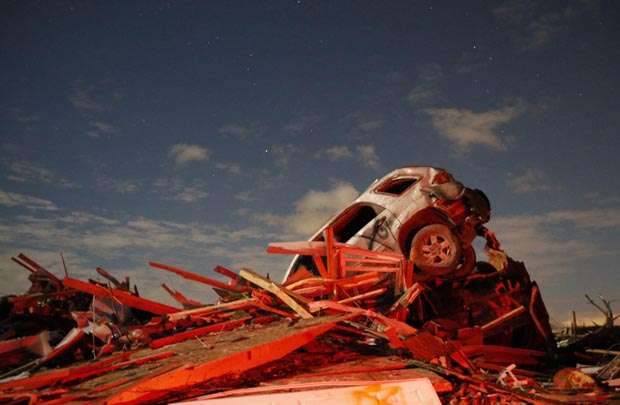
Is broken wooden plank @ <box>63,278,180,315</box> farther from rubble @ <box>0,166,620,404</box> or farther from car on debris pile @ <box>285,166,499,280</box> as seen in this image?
car on debris pile @ <box>285,166,499,280</box>

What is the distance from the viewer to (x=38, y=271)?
257 inches

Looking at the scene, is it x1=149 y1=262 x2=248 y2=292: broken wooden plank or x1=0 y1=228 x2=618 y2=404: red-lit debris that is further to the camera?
x1=149 y1=262 x2=248 y2=292: broken wooden plank

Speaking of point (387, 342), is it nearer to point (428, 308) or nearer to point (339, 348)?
point (339, 348)

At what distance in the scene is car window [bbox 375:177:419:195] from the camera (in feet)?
26.1

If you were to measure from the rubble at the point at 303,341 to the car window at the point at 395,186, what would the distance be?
121 cm

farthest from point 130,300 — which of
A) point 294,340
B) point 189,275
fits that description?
point 294,340

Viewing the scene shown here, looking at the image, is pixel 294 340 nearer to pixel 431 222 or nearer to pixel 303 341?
pixel 303 341

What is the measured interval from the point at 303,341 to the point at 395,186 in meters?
5.62

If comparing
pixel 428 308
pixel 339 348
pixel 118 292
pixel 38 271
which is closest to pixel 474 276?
pixel 428 308

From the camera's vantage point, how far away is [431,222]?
7.28m

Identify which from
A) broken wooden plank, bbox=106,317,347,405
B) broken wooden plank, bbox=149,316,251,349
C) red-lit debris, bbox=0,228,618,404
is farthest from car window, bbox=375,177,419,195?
broken wooden plank, bbox=106,317,347,405

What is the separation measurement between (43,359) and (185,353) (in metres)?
1.96

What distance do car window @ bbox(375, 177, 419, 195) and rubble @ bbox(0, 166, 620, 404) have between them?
3.96 feet

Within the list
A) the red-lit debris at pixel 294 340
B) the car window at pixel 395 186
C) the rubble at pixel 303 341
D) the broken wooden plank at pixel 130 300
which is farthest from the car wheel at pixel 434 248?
the broken wooden plank at pixel 130 300
